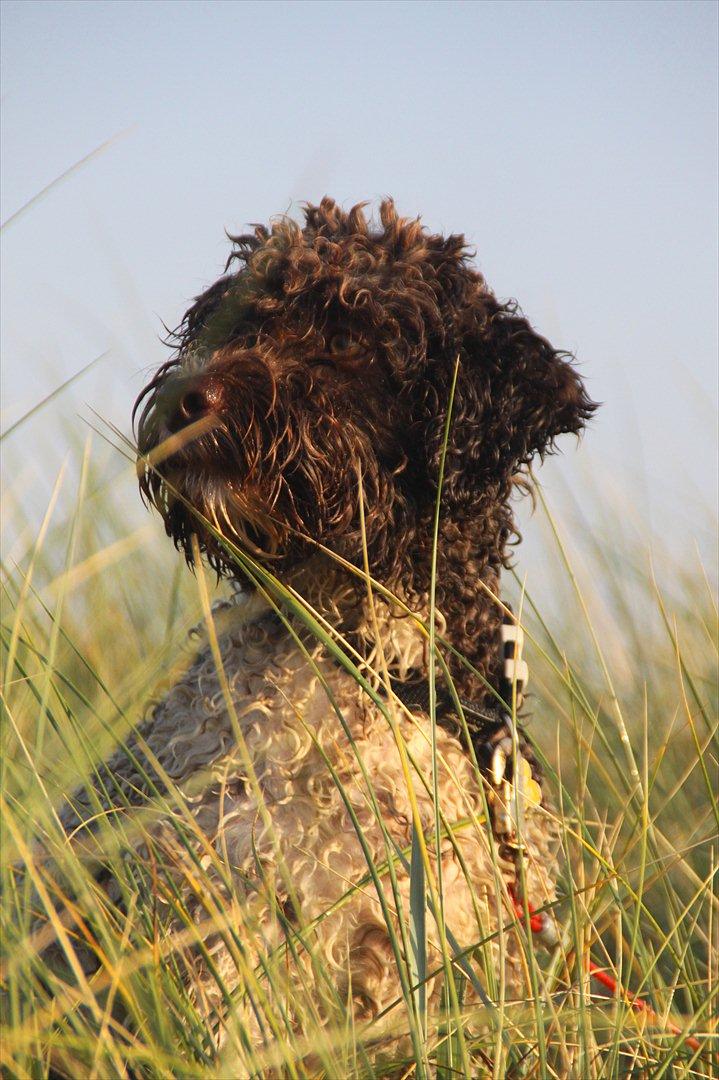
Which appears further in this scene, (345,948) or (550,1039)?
(345,948)

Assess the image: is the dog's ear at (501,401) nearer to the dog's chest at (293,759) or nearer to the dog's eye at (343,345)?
the dog's eye at (343,345)

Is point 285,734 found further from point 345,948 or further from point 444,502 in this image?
point 444,502

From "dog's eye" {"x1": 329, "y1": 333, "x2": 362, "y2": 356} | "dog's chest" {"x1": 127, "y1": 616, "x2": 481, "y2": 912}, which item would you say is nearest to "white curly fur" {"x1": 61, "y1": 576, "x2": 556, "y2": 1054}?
"dog's chest" {"x1": 127, "y1": 616, "x2": 481, "y2": 912}

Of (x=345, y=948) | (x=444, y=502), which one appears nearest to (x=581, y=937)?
(x=345, y=948)

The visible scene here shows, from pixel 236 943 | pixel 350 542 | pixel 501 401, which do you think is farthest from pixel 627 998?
pixel 501 401

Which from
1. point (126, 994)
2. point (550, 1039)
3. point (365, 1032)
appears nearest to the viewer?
point (126, 994)

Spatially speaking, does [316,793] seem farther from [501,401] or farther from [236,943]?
[501,401]

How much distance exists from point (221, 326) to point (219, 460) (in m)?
0.69

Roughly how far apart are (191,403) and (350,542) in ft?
2.16

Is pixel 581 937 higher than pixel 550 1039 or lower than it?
higher

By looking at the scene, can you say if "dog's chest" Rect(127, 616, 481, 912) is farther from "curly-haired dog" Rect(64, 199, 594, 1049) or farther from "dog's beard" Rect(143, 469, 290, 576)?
"dog's beard" Rect(143, 469, 290, 576)

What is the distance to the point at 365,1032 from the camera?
249 cm

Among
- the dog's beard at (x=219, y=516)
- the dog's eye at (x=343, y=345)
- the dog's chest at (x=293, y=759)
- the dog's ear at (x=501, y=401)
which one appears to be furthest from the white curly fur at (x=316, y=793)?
the dog's eye at (x=343, y=345)

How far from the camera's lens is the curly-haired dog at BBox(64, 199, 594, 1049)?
10.2 feet
